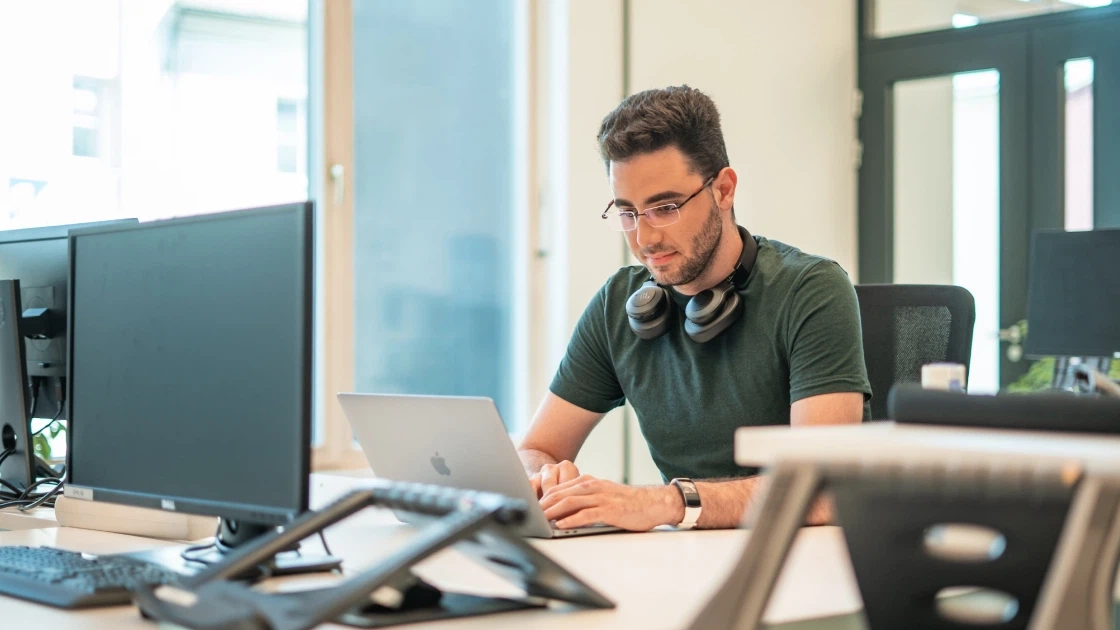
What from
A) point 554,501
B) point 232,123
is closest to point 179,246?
point 554,501

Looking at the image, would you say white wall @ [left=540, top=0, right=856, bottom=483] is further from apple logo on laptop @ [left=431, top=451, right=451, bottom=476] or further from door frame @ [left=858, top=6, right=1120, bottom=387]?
apple logo on laptop @ [left=431, top=451, right=451, bottom=476]

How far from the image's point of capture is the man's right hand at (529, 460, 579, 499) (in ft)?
5.62

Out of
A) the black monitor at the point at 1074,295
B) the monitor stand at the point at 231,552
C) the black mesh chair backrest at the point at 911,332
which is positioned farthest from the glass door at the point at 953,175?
the monitor stand at the point at 231,552

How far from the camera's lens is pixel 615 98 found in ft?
14.3

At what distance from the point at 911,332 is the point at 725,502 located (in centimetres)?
73

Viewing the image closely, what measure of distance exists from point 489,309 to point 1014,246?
215 centimetres

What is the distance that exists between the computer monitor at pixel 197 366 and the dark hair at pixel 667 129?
0.97 meters

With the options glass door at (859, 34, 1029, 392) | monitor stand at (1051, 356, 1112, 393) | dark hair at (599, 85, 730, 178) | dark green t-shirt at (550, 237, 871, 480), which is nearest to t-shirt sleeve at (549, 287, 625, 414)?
dark green t-shirt at (550, 237, 871, 480)

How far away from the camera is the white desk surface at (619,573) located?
1099mm

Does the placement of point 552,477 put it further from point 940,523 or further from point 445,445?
point 940,523

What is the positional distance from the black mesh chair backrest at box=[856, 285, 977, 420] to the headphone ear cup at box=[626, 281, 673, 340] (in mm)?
406

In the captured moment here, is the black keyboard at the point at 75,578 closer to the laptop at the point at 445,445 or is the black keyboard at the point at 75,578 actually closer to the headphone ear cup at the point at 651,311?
the laptop at the point at 445,445

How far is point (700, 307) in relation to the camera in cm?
206

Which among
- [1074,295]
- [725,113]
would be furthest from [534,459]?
[725,113]
